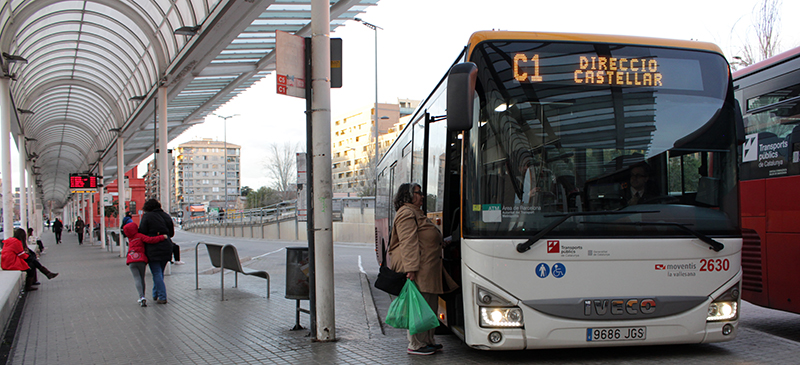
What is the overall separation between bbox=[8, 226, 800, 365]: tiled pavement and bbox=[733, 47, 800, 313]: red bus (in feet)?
1.95

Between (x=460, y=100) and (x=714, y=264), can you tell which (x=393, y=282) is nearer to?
(x=460, y=100)

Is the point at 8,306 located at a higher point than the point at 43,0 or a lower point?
lower

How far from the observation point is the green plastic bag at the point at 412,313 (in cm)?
549

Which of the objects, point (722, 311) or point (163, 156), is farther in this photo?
point (163, 156)

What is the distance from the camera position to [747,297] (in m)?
7.16

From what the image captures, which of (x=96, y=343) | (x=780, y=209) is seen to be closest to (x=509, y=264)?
(x=780, y=209)

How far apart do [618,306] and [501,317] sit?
1.01 meters

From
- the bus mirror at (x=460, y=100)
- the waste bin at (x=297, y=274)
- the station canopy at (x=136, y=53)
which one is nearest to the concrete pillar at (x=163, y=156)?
the station canopy at (x=136, y=53)

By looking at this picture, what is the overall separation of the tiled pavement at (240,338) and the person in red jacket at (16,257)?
127 cm

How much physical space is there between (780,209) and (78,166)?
153 ft

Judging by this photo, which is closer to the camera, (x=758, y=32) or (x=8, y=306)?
(x=8, y=306)

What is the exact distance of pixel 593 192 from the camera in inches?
199

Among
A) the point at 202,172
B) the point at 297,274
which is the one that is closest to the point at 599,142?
the point at 297,274

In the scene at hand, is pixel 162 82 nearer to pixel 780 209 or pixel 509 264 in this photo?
pixel 509 264
